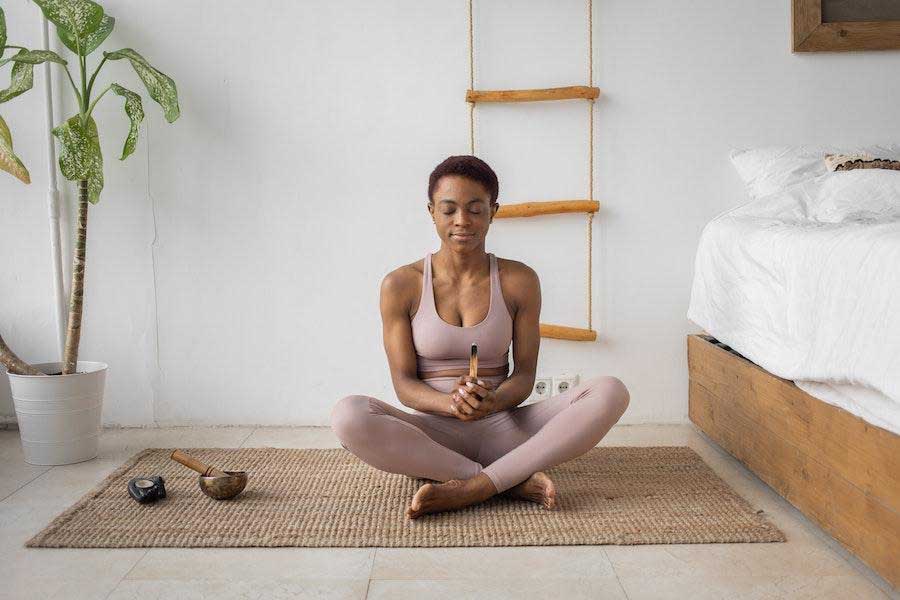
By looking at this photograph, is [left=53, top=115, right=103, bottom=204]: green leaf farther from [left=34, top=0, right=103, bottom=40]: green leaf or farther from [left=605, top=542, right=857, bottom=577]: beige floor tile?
[left=605, top=542, right=857, bottom=577]: beige floor tile

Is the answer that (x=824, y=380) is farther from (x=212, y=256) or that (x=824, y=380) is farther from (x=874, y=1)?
(x=212, y=256)

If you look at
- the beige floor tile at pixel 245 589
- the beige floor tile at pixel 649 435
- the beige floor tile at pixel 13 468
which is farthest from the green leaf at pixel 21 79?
the beige floor tile at pixel 649 435

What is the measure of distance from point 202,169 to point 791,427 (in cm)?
207

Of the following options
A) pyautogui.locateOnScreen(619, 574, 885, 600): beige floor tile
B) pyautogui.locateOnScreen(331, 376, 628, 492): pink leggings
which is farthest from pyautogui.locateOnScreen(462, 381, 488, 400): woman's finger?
pyautogui.locateOnScreen(619, 574, 885, 600): beige floor tile

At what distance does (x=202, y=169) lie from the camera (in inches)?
118

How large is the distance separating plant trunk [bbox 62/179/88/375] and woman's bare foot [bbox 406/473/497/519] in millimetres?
1274

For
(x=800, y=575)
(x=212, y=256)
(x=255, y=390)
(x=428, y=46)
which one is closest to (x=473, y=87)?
(x=428, y=46)

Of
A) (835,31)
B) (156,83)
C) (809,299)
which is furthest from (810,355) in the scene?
(156,83)

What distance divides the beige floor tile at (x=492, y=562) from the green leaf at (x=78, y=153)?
1521 mm

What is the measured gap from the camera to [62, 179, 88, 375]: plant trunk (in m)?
2.64

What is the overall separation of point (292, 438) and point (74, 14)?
4.86 ft

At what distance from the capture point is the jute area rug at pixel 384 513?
1.92 m

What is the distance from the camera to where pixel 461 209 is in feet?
7.19

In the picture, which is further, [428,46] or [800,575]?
[428,46]
